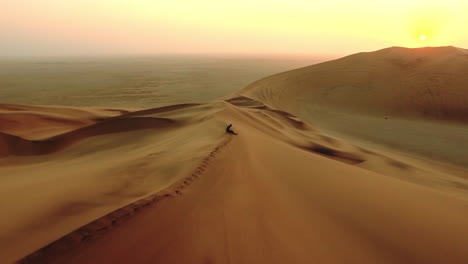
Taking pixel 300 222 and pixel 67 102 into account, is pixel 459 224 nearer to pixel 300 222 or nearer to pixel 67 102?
pixel 300 222

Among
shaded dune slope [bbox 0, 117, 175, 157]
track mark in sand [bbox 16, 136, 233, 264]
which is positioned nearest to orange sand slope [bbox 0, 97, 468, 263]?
track mark in sand [bbox 16, 136, 233, 264]

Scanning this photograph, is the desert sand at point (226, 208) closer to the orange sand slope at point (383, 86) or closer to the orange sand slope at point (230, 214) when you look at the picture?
the orange sand slope at point (230, 214)

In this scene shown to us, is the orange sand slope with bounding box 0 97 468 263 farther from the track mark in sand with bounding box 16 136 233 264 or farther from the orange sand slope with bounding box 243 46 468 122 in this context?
the orange sand slope with bounding box 243 46 468 122

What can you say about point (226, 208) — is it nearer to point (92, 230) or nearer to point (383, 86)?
point (92, 230)

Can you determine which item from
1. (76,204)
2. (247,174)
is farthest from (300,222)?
(76,204)

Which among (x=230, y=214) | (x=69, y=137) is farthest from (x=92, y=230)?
(x=69, y=137)

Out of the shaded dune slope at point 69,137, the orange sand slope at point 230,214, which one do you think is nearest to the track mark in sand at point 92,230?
the orange sand slope at point 230,214

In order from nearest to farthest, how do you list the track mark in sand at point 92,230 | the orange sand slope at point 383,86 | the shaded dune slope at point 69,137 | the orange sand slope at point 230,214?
the track mark in sand at point 92,230
the orange sand slope at point 230,214
the shaded dune slope at point 69,137
the orange sand slope at point 383,86

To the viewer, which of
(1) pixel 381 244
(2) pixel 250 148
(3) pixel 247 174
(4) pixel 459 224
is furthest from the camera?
(2) pixel 250 148
